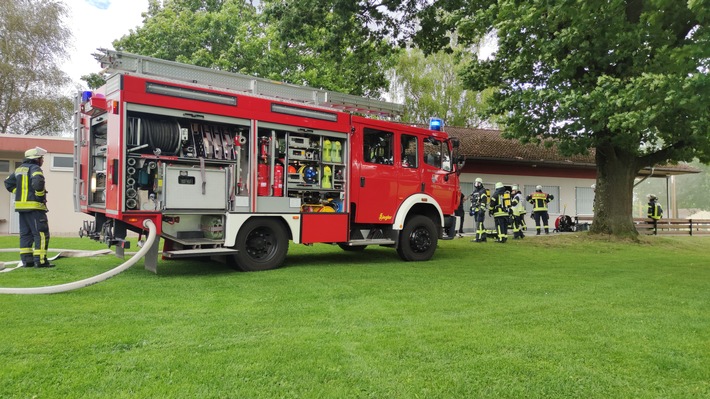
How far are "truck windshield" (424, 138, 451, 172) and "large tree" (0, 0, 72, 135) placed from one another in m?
24.6

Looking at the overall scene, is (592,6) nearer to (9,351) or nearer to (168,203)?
(168,203)

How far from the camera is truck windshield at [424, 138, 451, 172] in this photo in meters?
9.61

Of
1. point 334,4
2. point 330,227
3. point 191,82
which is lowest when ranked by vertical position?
point 330,227

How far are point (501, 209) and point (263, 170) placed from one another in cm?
885

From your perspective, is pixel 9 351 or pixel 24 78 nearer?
pixel 9 351

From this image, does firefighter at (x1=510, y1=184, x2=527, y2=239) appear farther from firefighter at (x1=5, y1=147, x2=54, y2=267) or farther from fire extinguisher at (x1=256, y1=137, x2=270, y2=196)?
firefighter at (x1=5, y1=147, x2=54, y2=267)

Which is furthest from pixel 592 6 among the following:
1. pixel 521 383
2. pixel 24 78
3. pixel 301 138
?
pixel 24 78

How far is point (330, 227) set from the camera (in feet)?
27.0

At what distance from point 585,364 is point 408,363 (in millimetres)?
1281

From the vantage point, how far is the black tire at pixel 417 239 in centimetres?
923

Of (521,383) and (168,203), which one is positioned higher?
(168,203)

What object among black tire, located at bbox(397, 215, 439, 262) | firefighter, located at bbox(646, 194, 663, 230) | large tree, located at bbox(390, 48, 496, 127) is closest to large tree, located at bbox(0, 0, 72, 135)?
large tree, located at bbox(390, 48, 496, 127)

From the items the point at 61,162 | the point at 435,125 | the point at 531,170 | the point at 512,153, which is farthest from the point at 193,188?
the point at 531,170

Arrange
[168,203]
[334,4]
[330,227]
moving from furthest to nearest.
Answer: [334,4] < [330,227] < [168,203]
